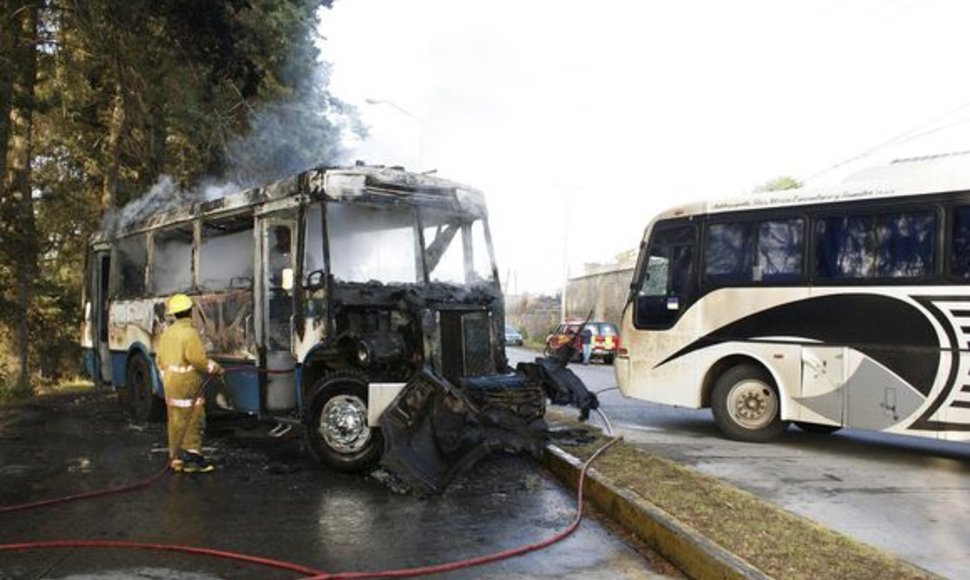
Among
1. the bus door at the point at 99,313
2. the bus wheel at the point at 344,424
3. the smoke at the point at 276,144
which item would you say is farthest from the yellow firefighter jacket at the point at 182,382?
the smoke at the point at 276,144

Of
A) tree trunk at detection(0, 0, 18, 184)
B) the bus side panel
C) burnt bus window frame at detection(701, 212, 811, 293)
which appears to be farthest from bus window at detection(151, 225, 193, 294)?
burnt bus window frame at detection(701, 212, 811, 293)

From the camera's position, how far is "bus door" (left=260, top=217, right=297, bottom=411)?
8.61 metres

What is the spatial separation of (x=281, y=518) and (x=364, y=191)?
3.42 m

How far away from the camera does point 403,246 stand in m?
8.63

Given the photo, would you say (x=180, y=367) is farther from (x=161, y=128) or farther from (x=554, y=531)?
(x=161, y=128)

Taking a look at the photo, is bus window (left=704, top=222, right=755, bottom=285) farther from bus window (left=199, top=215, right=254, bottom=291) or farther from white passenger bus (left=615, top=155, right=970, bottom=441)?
bus window (left=199, top=215, right=254, bottom=291)

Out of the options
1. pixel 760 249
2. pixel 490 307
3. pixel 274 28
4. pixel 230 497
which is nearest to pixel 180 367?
pixel 230 497

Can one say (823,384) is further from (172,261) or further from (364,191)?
(172,261)

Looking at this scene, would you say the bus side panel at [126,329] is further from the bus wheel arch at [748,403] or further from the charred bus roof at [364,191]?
the bus wheel arch at [748,403]

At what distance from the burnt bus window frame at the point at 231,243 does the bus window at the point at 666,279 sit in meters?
5.02

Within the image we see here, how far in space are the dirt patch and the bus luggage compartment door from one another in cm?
279

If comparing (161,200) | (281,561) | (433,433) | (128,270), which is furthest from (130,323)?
(281,561)

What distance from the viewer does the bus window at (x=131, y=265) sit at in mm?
11688

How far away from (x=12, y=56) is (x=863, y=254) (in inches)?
481
